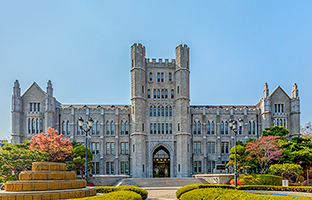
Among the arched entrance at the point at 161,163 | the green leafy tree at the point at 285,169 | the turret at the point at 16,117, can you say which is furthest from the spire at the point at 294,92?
the turret at the point at 16,117

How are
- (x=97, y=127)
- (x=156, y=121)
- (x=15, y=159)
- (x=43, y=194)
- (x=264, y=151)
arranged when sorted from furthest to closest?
(x=97, y=127) < (x=156, y=121) < (x=264, y=151) < (x=15, y=159) < (x=43, y=194)

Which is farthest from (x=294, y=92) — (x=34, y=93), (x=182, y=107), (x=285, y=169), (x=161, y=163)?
(x=34, y=93)

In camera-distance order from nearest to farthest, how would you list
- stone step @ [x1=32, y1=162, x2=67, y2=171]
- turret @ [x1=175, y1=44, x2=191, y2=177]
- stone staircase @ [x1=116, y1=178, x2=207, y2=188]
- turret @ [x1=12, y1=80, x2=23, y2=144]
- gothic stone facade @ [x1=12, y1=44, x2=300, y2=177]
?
1. stone step @ [x1=32, y1=162, x2=67, y2=171]
2. stone staircase @ [x1=116, y1=178, x2=207, y2=188]
3. turret @ [x1=175, y1=44, x2=191, y2=177]
4. turret @ [x1=12, y1=80, x2=23, y2=144]
5. gothic stone facade @ [x1=12, y1=44, x2=300, y2=177]

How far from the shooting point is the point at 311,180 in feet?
132

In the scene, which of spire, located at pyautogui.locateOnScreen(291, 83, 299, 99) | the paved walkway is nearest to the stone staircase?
the paved walkway

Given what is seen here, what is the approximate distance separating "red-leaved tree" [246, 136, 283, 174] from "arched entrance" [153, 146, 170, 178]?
49.4 feet

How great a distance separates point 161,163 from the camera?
46.3m

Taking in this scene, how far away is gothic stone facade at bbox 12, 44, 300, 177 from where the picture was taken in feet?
144

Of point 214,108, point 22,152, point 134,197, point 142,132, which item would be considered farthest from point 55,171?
point 214,108

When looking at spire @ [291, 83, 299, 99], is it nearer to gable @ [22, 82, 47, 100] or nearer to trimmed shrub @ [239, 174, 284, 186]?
trimmed shrub @ [239, 174, 284, 186]

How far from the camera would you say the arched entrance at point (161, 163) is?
4600 centimetres

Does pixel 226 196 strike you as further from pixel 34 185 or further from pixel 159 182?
pixel 159 182

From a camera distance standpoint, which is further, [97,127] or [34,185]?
→ [97,127]

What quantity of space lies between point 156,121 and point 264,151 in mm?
17501
